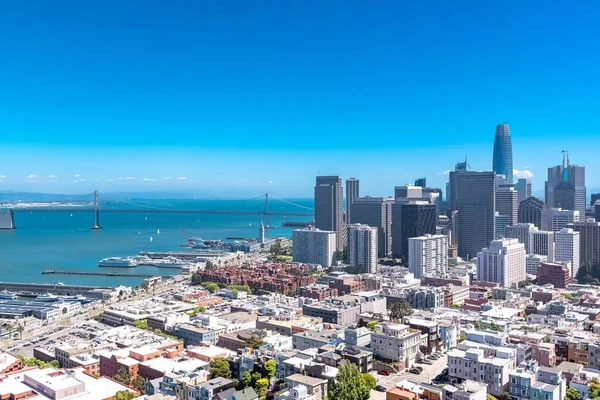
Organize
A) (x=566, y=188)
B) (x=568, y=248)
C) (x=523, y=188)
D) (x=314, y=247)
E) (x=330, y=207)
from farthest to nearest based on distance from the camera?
(x=523, y=188), (x=566, y=188), (x=330, y=207), (x=314, y=247), (x=568, y=248)

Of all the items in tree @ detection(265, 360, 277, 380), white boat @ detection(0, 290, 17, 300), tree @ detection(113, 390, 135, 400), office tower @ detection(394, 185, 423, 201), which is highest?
office tower @ detection(394, 185, 423, 201)

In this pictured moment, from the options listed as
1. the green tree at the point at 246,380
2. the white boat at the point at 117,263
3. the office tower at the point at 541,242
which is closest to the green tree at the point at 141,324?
the green tree at the point at 246,380

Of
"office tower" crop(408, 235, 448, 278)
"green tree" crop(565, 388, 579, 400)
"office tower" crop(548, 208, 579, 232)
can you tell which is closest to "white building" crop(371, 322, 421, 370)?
"green tree" crop(565, 388, 579, 400)

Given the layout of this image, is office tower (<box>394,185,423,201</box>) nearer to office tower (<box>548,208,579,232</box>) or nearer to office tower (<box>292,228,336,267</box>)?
office tower (<box>548,208,579,232</box>)

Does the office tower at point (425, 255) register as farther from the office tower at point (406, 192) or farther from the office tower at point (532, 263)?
the office tower at point (406, 192)

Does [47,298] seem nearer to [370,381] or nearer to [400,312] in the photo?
[400,312]

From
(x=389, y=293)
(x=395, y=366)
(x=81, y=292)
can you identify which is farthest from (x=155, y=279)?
(x=395, y=366)

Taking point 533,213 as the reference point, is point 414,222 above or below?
below

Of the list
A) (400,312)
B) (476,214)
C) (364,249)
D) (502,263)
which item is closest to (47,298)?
(400,312)
